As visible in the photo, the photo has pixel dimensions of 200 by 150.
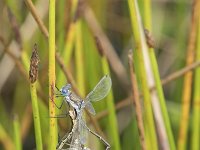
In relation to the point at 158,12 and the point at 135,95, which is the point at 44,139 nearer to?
the point at 135,95

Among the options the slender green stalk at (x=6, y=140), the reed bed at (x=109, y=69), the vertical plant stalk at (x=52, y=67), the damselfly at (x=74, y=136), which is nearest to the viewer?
the vertical plant stalk at (x=52, y=67)

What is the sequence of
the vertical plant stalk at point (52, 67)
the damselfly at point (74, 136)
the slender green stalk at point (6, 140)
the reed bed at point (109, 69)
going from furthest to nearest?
the slender green stalk at point (6, 140) < the reed bed at point (109, 69) < the damselfly at point (74, 136) < the vertical plant stalk at point (52, 67)

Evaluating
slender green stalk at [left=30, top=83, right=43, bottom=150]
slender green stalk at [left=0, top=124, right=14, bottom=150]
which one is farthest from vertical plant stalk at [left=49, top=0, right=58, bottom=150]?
slender green stalk at [left=0, top=124, right=14, bottom=150]

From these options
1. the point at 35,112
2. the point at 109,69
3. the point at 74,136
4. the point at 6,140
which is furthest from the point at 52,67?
the point at 109,69

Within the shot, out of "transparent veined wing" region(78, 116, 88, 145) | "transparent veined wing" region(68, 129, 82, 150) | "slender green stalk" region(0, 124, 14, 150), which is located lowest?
"transparent veined wing" region(68, 129, 82, 150)

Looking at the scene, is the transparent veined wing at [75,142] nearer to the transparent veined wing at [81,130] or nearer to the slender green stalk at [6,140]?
the transparent veined wing at [81,130]

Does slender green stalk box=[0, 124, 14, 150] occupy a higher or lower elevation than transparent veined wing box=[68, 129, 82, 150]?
higher

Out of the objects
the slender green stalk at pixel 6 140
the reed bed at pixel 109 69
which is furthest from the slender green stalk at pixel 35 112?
the slender green stalk at pixel 6 140

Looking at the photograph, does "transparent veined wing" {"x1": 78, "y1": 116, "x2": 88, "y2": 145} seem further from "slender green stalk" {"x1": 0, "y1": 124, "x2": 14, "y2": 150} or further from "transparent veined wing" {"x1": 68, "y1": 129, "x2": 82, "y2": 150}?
"slender green stalk" {"x1": 0, "y1": 124, "x2": 14, "y2": 150}

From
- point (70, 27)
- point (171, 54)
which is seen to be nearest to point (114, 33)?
point (171, 54)

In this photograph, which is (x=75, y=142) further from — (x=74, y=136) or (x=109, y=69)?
(x=109, y=69)

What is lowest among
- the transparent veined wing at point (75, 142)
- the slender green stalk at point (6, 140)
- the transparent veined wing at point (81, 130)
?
the transparent veined wing at point (75, 142)

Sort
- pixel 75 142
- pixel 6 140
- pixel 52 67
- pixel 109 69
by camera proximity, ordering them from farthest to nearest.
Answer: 1. pixel 109 69
2. pixel 6 140
3. pixel 75 142
4. pixel 52 67
